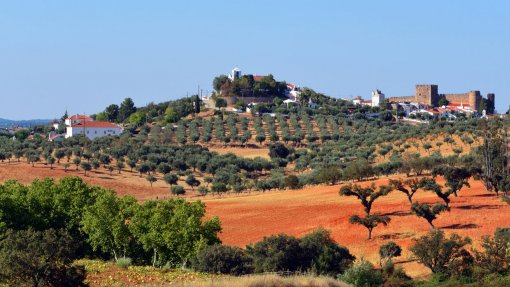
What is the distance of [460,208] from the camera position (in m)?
56.1

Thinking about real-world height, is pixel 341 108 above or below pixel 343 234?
above

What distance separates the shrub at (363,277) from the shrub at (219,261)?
13.2ft

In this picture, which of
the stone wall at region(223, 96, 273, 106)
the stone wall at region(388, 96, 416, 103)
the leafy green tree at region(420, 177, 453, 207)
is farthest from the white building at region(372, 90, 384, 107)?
the leafy green tree at region(420, 177, 453, 207)

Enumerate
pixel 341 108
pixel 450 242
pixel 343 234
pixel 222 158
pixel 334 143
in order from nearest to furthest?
pixel 450 242
pixel 343 234
pixel 222 158
pixel 334 143
pixel 341 108

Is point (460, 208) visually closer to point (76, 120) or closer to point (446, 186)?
point (446, 186)

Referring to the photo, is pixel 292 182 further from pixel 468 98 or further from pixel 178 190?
pixel 468 98

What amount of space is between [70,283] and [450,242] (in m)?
21.2

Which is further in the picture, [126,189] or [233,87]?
[233,87]

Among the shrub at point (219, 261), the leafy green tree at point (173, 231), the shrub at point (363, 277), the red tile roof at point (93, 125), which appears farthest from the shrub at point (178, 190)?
the red tile roof at point (93, 125)

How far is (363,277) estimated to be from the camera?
35875 mm

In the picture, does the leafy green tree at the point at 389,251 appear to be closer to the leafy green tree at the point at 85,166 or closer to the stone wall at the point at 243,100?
the leafy green tree at the point at 85,166

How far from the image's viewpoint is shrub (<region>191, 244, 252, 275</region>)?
33031mm

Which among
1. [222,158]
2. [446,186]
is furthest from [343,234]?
[222,158]

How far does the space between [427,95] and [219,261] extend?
146 m
